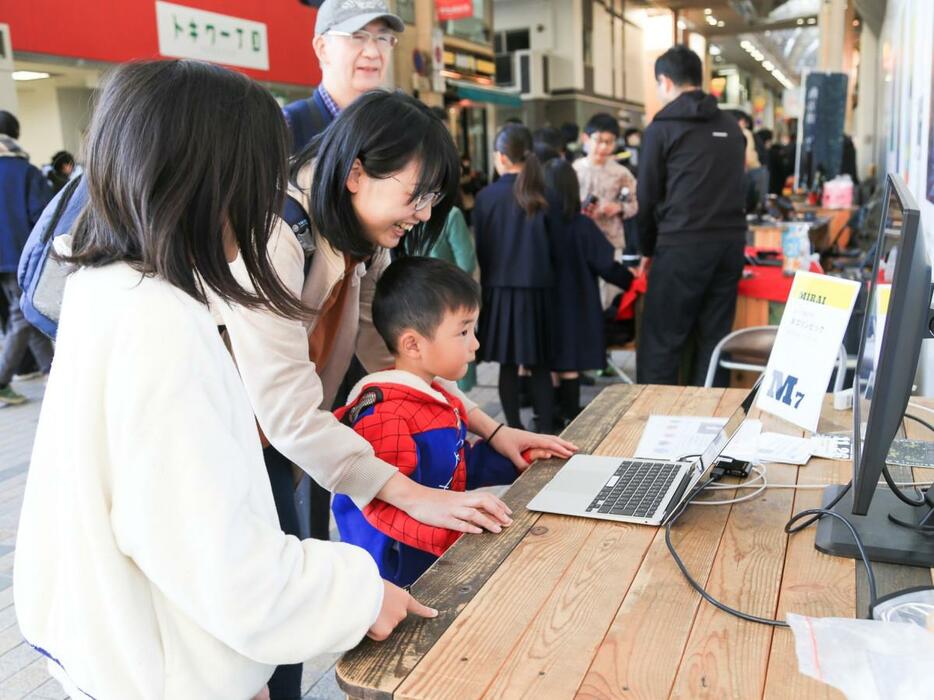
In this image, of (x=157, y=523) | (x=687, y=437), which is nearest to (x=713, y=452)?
(x=687, y=437)

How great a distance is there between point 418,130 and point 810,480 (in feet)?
3.07

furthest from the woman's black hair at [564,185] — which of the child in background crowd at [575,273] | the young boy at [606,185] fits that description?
the young boy at [606,185]

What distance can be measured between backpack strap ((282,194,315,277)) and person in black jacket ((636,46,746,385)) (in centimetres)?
258

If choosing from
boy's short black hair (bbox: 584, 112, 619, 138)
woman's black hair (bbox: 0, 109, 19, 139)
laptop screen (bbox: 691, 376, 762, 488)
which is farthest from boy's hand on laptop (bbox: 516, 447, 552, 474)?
woman's black hair (bbox: 0, 109, 19, 139)

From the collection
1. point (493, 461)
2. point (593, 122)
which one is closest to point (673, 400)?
point (493, 461)

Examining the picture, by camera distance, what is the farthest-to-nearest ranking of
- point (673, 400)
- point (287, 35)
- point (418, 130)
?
point (287, 35), point (673, 400), point (418, 130)

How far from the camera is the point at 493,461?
68.5 inches

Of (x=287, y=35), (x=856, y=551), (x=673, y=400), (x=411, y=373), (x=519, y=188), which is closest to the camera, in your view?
(x=856, y=551)

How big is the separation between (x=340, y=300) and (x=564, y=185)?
2552mm

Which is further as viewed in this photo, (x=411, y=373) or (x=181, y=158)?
(x=411, y=373)

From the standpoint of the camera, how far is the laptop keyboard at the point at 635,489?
1389 mm

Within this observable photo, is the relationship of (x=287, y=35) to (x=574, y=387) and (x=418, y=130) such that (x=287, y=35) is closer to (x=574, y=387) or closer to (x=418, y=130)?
(x=574, y=387)

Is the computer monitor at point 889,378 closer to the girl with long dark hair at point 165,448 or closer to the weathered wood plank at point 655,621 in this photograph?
the weathered wood plank at point 655,621

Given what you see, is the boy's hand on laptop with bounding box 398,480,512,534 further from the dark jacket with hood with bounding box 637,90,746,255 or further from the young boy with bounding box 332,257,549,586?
the dark jacket with hood with bounding box 637,90,746,255
